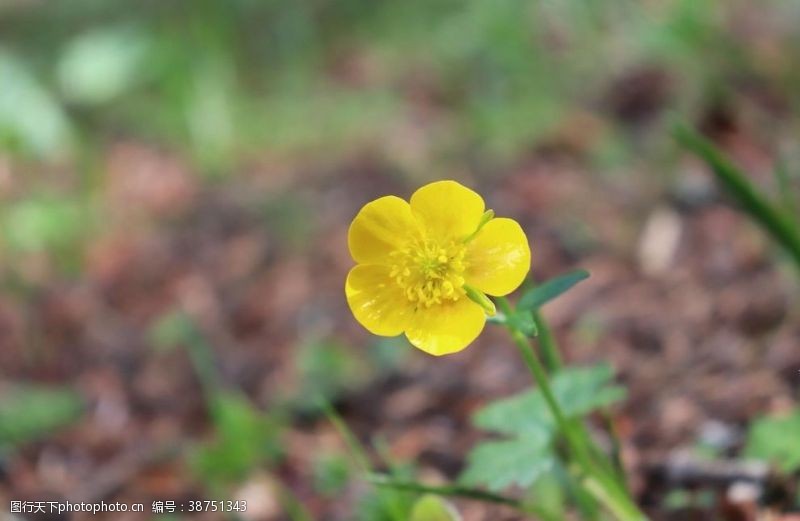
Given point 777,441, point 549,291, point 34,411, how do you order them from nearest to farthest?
1. point 549,291
2. point 777,441
3. point 34,411

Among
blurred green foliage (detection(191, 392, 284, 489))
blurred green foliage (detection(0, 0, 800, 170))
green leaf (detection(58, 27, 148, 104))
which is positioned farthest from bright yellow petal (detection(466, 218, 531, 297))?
green leaf (detection(58, 27, 148, 104))

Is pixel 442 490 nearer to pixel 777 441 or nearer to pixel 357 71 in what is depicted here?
pixel 777 441

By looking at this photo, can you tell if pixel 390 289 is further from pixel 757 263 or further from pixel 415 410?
pixel 757 263

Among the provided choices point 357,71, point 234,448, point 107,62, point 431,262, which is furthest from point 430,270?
point 357,71

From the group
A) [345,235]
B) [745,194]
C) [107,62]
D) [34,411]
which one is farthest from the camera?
[107,62]

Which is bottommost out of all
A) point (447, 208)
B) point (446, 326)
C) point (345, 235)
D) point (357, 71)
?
point (446, 326)

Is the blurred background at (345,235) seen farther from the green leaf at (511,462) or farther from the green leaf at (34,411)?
the green leaf at (511,462)

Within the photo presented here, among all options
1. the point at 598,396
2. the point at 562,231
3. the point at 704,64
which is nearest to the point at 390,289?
the point at 598,396

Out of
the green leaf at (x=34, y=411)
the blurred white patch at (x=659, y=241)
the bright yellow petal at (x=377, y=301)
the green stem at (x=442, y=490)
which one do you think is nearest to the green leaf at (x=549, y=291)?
the bright yellow petal at (x=377, y=301)
